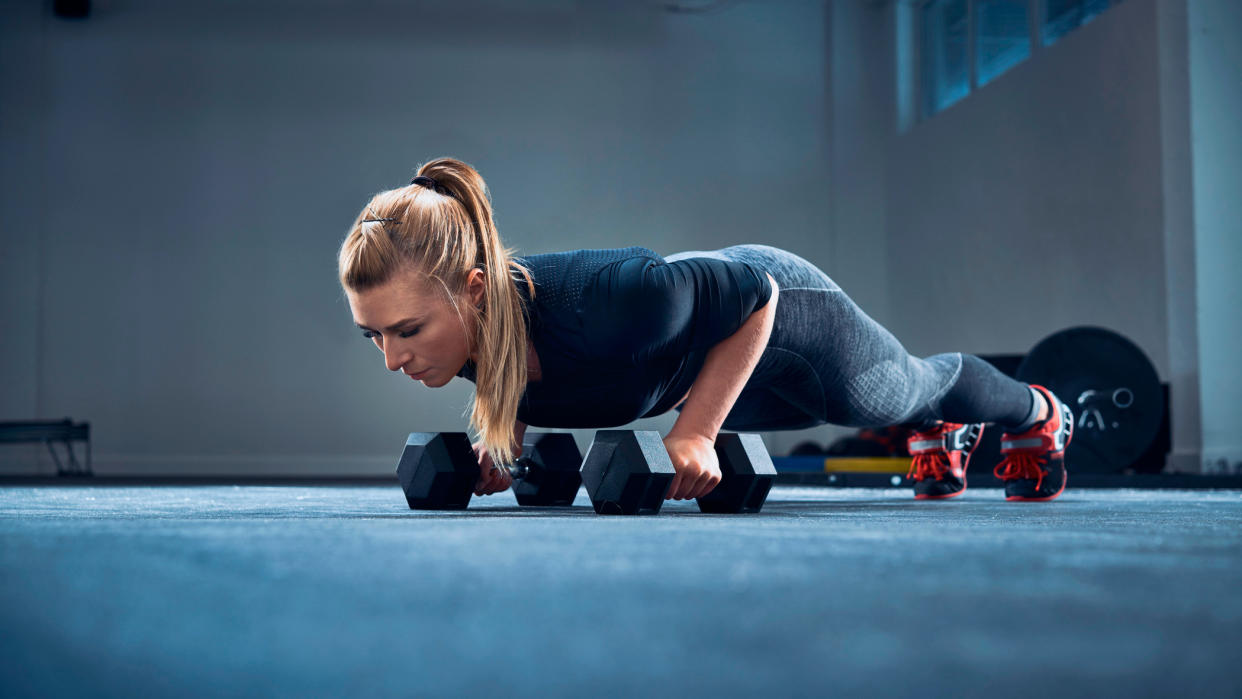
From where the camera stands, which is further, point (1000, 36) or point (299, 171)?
point (299, 171)

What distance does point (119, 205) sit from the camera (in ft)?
18.6

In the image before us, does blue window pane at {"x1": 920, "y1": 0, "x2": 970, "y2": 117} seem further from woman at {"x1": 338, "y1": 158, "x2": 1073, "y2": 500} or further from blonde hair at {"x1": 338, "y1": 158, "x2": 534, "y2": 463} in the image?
blonde hair at {"x1": 338, "y1": 158, "x2": 534, "y2": 463}

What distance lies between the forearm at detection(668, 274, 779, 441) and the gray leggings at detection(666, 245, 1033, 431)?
0.11 m

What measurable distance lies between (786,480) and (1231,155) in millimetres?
1898

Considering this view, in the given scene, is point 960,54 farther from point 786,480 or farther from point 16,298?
point 16,298

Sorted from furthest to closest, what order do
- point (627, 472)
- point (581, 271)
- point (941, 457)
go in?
point (941, 457) → point (581, 271) → point (627, 472)

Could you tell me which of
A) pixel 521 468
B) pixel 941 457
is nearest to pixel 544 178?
pixel 941 457

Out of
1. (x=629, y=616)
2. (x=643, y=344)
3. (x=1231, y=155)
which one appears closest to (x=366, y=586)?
(x=629, y=616)

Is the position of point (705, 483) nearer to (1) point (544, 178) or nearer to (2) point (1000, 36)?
(2) point (1000, 36)

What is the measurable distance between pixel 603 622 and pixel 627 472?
26.7 inches

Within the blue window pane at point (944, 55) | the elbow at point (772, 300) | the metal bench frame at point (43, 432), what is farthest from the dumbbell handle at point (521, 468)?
the blue window pane at point (944, 55)

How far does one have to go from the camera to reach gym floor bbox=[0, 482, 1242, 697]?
0.31 meters

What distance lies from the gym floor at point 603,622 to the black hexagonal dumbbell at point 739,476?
25.6 inches

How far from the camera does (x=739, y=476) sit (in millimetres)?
1183
